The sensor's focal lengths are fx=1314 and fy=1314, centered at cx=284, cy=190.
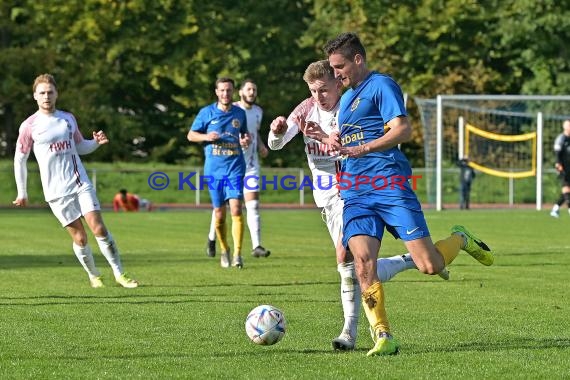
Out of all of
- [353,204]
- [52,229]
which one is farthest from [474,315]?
[52,229]

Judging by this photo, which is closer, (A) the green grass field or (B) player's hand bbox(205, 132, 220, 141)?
(A) the green grass field

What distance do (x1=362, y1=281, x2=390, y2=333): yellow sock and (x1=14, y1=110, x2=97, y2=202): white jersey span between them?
5.61 meters

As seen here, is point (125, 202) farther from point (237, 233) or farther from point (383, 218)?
point (383, 218)

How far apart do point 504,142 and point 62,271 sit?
2619 centimetres

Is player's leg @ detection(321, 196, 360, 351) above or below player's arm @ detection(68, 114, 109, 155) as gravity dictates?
below

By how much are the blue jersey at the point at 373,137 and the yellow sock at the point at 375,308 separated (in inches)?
22.7

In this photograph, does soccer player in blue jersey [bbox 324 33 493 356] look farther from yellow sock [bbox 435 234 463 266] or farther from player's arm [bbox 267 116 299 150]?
player's arm [bbox 267 116 299 150]

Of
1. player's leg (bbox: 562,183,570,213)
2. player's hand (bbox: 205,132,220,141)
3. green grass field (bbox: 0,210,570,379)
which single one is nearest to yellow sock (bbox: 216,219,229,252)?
green grass field (bbox: 0,210,570,379)

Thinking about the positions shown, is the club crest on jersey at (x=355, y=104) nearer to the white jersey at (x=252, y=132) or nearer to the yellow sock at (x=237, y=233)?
the yellow sock at (x=237, y=233)

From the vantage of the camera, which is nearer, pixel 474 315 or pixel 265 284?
pixel 474 315

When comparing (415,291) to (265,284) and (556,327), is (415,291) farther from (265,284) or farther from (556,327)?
(556,327)

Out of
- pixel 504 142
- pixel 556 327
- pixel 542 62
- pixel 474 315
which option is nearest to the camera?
pixel 556 327

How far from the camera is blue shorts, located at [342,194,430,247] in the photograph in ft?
26.6

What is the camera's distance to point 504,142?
39688mm
